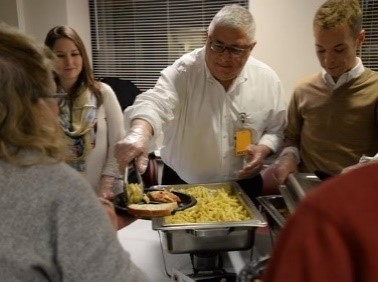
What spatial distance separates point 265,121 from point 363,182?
1.53 m

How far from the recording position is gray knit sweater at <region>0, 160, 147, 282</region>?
0.68 meters

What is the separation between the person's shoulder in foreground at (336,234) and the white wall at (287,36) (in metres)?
2.52

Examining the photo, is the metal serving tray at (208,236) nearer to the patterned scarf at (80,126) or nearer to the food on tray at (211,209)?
the food on tray at (211,209)

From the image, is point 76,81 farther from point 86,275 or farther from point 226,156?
point 86,275

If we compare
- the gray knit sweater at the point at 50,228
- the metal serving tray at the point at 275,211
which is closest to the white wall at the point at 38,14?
the metal serving tray at the point at 275,211

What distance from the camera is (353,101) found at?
5.32 feet

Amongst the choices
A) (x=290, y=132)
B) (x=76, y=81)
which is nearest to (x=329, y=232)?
(x=290, y=132)

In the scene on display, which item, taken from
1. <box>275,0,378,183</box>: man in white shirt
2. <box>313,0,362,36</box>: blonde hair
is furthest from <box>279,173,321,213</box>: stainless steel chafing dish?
<box>313,0,362,36</box>: blonde hair

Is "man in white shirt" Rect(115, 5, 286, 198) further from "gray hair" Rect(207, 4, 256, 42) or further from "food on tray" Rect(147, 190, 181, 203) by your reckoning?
"food on tray" Rect(147, 190, 181, 203)

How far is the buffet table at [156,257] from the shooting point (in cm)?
124

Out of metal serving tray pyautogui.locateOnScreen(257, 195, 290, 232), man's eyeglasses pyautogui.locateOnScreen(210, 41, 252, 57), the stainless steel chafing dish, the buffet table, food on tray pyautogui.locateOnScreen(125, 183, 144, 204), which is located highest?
man's eyeglasses pyautogui.locateOnScreen(210, 41, 252, 57)

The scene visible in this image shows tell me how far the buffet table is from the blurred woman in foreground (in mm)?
424

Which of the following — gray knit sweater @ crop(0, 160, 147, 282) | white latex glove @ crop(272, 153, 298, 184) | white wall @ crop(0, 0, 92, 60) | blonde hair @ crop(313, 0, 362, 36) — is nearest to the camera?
gray knit sweater @ crop(0, 160, 147, 282)

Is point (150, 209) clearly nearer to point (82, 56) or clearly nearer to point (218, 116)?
point (218, 116)
